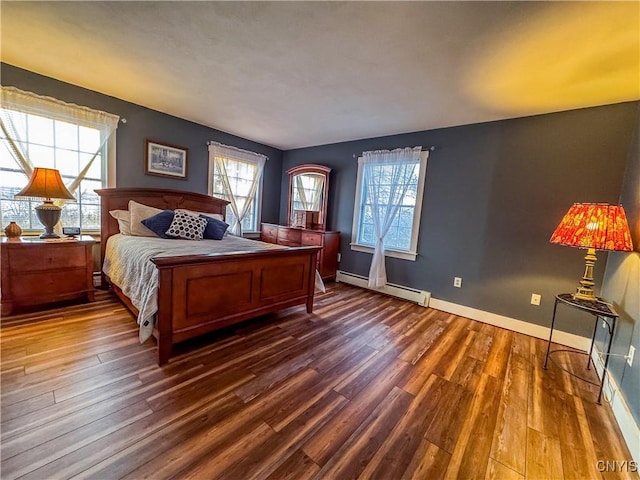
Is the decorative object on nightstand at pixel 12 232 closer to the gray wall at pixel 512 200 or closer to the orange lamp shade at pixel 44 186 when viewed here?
the orange lamp shade at pixel 44 186

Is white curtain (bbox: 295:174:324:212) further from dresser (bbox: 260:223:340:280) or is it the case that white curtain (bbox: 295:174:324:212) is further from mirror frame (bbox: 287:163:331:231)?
dresser (bbox: 260:223:340:280)

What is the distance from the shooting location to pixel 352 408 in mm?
1571

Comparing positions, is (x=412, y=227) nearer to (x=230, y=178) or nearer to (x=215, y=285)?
(x=215, y=285)

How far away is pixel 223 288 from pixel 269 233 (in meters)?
2.67

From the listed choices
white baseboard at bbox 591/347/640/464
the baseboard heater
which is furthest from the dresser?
white baseboard at bbox 591/347/640/464

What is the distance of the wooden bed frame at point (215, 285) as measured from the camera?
1.86m

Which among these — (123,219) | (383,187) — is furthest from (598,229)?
(123,219)

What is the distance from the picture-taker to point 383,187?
3859 millimetres

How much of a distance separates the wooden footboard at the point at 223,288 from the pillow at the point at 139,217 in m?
1.59

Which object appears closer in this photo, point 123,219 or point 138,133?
point 123,219

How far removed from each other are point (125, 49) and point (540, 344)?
4537 mm

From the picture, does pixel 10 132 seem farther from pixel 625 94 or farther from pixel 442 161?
pixel 625 94

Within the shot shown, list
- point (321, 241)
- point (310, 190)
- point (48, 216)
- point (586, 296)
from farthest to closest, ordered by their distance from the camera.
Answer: point (310, 190)
point (321, 241)
point (48, 216)
point (586, 296)

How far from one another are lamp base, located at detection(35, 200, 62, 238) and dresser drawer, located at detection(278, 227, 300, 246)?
2.75 metres
